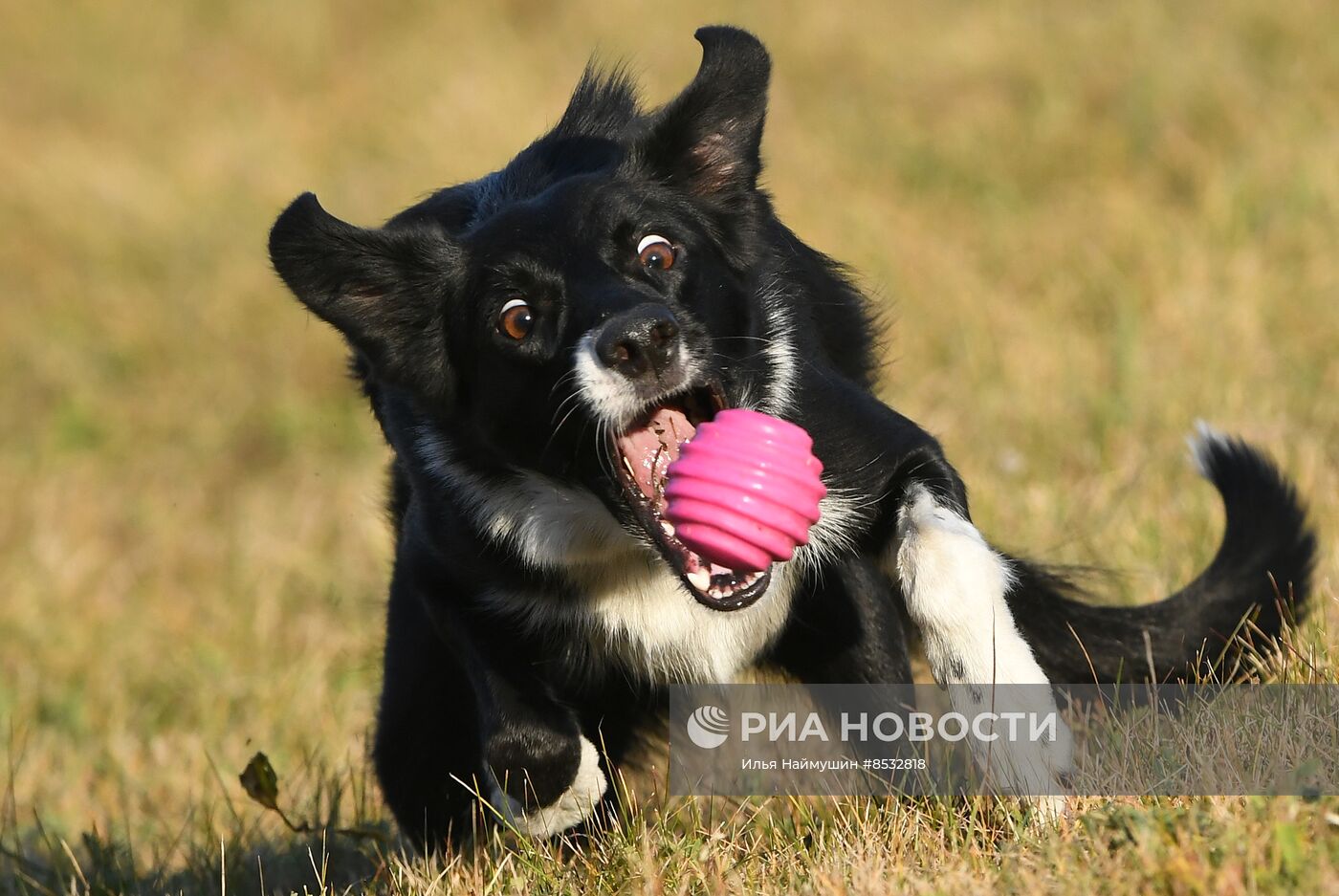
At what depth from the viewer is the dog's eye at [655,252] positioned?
11.5 feet

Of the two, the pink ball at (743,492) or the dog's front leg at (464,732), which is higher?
the pink ball at (743,492)

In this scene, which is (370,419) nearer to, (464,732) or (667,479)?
(464,732)

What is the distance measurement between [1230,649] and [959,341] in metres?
3.83

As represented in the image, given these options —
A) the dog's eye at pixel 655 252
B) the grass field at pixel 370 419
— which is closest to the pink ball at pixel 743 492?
the dog's eye at pixel 655 252

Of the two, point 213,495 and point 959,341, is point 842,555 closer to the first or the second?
A: point 959,341

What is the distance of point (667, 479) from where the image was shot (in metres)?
3.30

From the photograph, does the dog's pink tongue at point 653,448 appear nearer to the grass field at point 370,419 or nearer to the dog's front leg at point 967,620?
the dog's front leg at point 967,620

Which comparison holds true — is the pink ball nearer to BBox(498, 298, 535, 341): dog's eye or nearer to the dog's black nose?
the dog's black nose

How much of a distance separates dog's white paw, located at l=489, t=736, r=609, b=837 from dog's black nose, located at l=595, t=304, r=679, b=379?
2.97 ft

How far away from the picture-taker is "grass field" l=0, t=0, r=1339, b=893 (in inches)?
142

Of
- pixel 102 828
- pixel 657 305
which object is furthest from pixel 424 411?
pixel 102 828

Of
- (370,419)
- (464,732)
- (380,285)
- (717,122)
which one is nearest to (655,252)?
(717,122)

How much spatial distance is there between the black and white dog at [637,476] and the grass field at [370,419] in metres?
0.31

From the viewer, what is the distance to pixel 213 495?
8.87m
